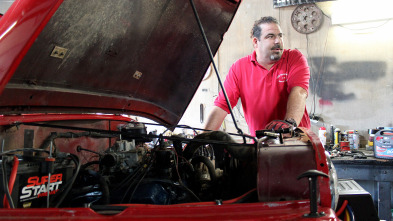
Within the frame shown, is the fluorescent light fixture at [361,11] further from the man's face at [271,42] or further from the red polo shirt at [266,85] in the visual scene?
the man's face at [271,42]

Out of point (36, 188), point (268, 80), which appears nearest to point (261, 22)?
point (268, 80)

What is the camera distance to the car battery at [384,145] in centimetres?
301

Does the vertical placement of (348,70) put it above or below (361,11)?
below

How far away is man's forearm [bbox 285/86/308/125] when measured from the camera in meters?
1.84

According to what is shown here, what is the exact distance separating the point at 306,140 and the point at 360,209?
331 mm

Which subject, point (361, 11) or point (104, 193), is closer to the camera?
point (104, 193)

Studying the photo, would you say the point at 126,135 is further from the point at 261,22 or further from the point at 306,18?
the point at 306,18

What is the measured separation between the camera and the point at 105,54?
1.23 metres

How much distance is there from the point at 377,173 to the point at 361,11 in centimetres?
257

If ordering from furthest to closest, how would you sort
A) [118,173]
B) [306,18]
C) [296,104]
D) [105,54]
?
[306,18], [296,104], [118,173], [105,54]

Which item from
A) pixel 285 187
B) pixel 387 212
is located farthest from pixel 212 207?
pixel 387 212

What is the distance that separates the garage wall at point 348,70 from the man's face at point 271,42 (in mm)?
2633

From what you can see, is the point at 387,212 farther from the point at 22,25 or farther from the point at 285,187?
the point at 22,25

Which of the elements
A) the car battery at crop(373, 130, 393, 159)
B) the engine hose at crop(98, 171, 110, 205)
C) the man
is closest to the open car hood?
the engine hose at crop(98, 171, 110, 205)
